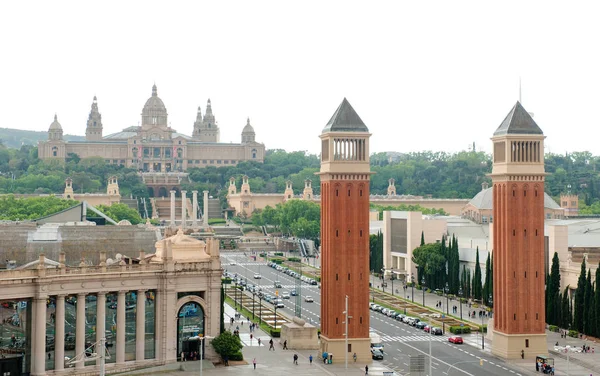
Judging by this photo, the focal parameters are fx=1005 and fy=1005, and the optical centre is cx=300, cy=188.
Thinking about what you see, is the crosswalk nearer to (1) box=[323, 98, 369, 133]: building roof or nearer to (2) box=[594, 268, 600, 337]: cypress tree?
(2) box=[594, 268, 600, 337]: cypress tree

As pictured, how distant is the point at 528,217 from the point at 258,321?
29.8 m

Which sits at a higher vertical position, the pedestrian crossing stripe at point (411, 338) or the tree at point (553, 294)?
the tree at point (553, 294)

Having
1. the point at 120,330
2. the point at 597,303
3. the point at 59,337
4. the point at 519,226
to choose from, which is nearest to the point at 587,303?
the point at 597,303

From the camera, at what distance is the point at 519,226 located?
86375 millimetres

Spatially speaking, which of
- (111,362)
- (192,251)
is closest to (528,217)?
(192,251)

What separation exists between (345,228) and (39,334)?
89.5 ft

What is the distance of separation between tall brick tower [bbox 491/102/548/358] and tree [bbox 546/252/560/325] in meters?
12.0

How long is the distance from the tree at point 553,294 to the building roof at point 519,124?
56.8ft

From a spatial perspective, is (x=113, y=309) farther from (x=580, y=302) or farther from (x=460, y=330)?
(x=580, y=302)

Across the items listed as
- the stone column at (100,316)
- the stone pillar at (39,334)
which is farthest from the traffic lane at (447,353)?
the stone pillar at (39,334)

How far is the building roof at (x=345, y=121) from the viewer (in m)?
83.6

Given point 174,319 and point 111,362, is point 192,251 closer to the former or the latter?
point 174,319

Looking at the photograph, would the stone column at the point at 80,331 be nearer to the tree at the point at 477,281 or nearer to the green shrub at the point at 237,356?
the green shrub at the point at 237,356

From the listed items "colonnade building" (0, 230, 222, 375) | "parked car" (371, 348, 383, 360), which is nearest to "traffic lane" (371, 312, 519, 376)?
"parked car" (371, 348, 383, 360)
